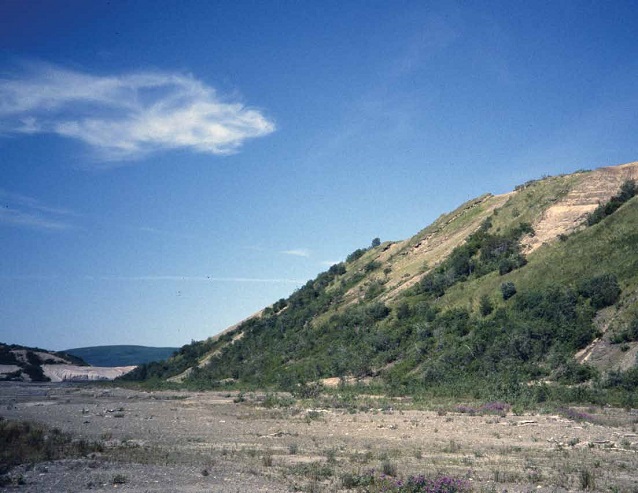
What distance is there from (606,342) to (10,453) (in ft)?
106

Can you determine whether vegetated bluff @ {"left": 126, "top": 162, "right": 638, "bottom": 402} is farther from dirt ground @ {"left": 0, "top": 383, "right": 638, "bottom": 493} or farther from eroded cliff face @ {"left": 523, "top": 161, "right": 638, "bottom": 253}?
dirt ground @ {"left": 0, "top": 383, "right": 638, "bottom": 493}

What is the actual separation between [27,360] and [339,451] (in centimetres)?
10954

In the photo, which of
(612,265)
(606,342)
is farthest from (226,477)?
Result: (612,265)

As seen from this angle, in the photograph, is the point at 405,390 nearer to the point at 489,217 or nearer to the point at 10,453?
the point at 10,453

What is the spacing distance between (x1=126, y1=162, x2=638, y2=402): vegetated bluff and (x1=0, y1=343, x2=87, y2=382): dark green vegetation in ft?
90.0

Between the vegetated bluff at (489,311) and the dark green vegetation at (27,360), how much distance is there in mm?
27428

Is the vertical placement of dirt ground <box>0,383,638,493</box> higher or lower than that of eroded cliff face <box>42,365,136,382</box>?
higher

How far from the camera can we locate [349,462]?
15.0 meters

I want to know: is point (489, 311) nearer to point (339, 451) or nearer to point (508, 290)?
point (508, 290)

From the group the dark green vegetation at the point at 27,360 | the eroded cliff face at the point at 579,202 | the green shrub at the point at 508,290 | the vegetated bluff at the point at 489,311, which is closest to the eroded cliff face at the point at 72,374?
the dark green vegetation at the point at 27,360

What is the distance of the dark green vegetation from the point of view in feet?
301

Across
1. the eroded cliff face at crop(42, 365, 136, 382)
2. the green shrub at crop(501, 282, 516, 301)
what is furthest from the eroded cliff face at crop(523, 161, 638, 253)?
the eroded cliff face at crop(42, 365, 136, 382)

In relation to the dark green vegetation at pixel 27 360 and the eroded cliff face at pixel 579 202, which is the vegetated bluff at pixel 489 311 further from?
the dark green vegetation at pixel 27 360

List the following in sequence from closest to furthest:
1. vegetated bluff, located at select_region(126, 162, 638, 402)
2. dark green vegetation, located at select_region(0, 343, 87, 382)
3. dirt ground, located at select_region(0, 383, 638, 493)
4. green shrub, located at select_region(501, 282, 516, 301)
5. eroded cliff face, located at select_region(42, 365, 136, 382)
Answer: dirt ground, located at select_region(0, 383, 638, 493) < vegetated bluff, located at select_region(126, 162, 638, 402) < green shrub, located at select_region(501, 282, 516, 301) < dark green vegetation, located at select_region(0, 343, 87, 382) < eroded cliff face, located at select_region(42, 365, 136, 382)
